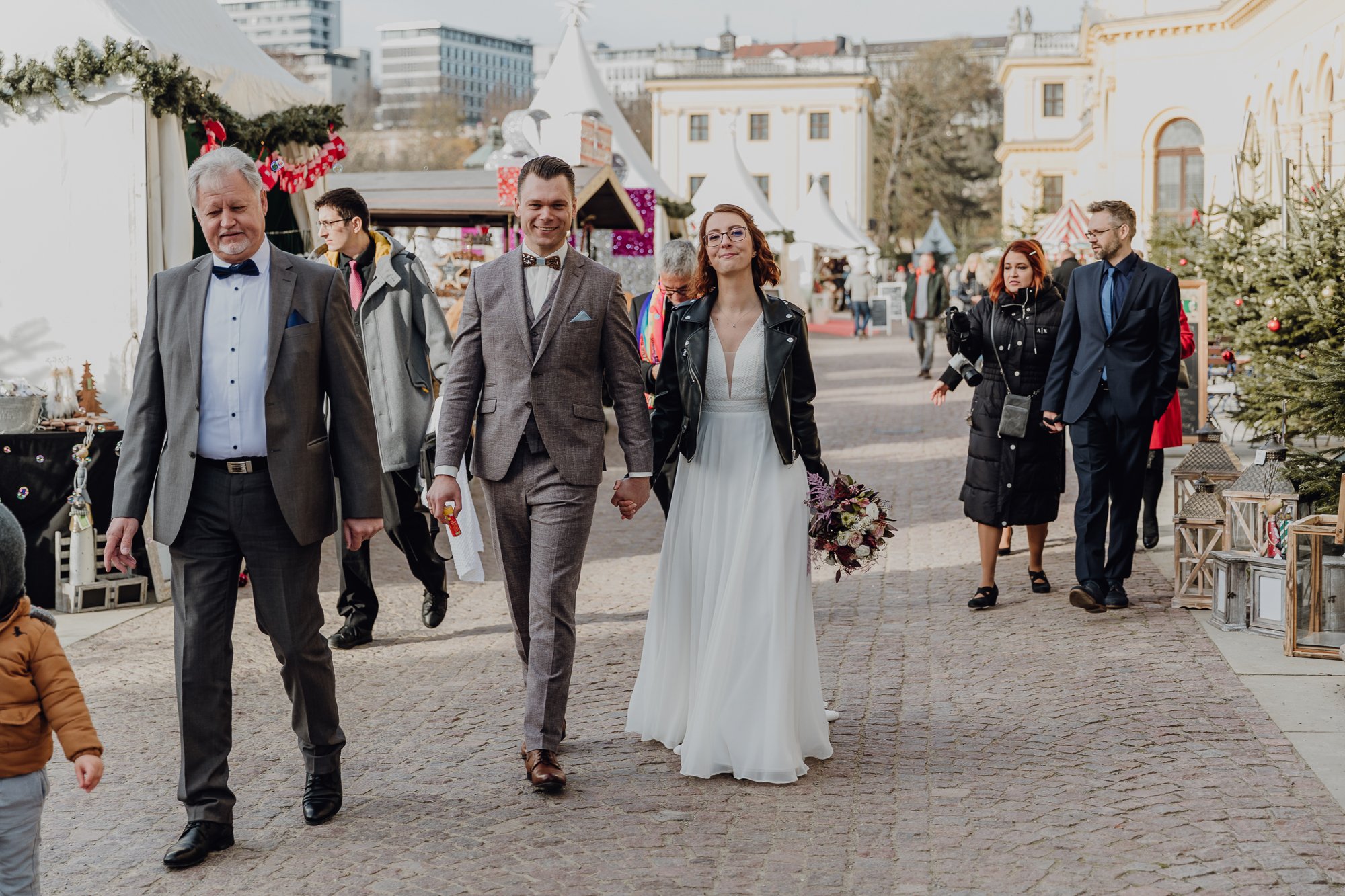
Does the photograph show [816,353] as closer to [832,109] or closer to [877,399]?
[877,399]

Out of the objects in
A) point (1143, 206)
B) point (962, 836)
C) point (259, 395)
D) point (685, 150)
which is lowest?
point (962, 836)

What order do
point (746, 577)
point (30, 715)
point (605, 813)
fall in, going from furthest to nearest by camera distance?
point (746, 577) → point (605, 813) → point (30, 715)

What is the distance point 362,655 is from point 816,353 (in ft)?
78.9

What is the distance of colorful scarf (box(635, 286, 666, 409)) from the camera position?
31.4ft

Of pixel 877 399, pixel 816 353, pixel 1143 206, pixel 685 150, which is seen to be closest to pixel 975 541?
pixel 877 399

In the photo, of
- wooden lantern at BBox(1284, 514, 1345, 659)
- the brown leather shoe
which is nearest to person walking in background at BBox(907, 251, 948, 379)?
wooden lantern at BBox(1284, 514, 1345, 659)

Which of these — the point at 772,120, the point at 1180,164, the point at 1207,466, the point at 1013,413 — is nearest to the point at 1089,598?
the point at 1013,413

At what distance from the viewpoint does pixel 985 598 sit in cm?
779

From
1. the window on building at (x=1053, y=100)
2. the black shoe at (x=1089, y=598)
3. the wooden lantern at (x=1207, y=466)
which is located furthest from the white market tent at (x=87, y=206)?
the window on building at (x=1053, y=100)

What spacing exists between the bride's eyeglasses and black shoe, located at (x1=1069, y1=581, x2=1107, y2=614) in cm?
331

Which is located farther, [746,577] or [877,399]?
[877,399]

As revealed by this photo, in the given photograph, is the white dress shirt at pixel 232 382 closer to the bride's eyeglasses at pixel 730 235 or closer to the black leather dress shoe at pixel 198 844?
the black leather dress shoe at pixel 198 844

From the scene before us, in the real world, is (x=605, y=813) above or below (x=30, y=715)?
below

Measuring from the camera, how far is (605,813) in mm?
4680
